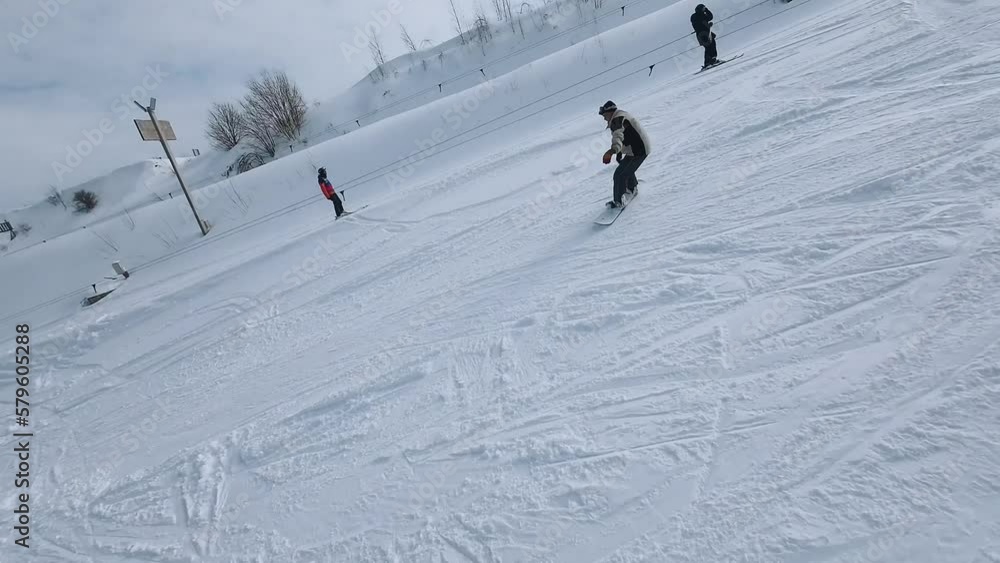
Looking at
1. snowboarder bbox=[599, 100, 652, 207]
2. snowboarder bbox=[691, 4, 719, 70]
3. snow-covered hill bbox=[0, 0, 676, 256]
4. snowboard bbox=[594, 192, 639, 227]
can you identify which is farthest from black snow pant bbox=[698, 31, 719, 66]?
snow-covered hill bbox=[0, 0, 676, 256]

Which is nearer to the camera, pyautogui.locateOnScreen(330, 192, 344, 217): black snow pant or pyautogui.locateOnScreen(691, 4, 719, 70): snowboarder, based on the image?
pyautogui.locateOnScreen(330, 192, 344, 217): black snow pant

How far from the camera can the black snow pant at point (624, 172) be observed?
5590 mm

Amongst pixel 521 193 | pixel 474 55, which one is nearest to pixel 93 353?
pixel 521 193

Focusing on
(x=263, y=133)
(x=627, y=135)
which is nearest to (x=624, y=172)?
(x=627, y=135)

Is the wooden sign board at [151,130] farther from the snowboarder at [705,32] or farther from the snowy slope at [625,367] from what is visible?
the snowboarder at [705,32]

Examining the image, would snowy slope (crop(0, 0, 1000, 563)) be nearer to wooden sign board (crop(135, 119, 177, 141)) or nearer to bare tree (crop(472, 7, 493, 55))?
wooden sign board (crop(135, 119, 177, 141))

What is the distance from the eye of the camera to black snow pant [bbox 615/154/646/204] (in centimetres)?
559

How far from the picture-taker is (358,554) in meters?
2.80

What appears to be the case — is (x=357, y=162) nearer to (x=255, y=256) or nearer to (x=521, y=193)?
(x=255, y=256)

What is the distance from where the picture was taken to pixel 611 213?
5738 millimetres

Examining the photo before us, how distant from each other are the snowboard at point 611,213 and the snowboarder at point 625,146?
63 millimetres

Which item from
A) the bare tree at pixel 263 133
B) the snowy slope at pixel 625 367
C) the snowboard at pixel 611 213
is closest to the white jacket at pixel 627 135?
the snowboard at pixel 611 213

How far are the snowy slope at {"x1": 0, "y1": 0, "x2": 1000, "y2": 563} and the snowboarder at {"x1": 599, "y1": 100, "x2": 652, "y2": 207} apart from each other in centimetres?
53

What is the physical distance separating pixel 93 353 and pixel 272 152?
27257 millimetres
